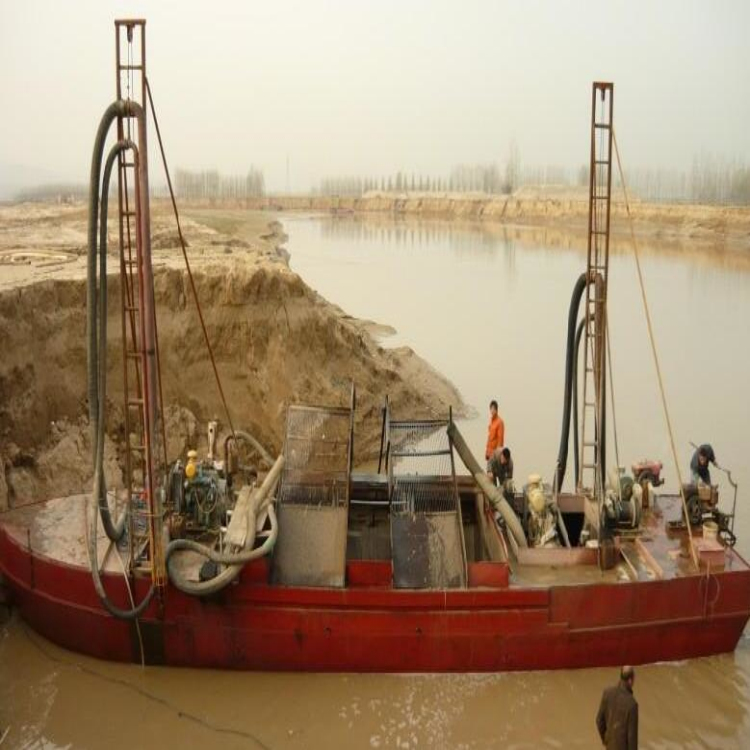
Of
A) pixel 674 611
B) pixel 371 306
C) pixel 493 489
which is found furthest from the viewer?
pixel 371 306

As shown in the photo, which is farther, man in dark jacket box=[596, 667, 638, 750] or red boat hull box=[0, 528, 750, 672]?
red boat hull box=[0, 528, 750, 672]

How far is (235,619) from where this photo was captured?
9.44 meters

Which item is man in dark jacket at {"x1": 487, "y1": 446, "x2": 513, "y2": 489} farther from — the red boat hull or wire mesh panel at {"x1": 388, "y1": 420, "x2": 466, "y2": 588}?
the red boat hull

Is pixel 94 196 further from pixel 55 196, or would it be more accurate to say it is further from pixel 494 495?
pixel 55 196

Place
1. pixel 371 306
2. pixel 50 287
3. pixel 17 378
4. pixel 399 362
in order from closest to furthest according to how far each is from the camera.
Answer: pixel 17 378 < pixel 50 287 < pixel 399 362 < pixel 371 306

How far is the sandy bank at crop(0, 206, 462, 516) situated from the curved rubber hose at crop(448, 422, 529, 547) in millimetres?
6063

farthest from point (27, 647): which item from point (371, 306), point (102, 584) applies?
point (371, 306)

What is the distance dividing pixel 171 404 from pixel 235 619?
716cm

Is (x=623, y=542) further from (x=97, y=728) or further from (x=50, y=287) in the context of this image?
(x=50, y=287)

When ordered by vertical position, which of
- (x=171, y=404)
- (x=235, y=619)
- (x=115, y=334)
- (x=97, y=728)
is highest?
(x=115, y=334)

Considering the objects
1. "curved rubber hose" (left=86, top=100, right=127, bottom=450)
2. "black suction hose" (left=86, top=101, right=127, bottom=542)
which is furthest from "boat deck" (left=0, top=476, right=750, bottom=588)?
"curved rubber hose" (left=86, top=100, right=127, bottom=450)

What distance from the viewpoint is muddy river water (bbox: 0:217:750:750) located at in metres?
9.02

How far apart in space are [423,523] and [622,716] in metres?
3.47

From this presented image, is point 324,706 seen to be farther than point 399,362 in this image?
No
